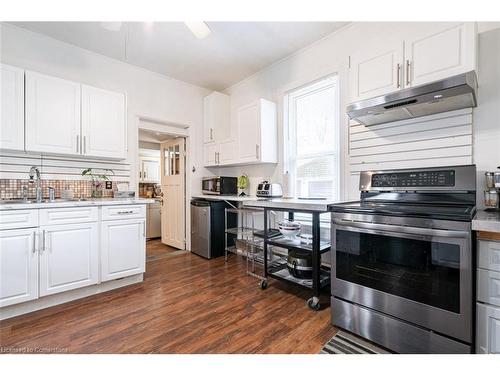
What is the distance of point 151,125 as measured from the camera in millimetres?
3740

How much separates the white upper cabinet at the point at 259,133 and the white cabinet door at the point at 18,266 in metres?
2.47

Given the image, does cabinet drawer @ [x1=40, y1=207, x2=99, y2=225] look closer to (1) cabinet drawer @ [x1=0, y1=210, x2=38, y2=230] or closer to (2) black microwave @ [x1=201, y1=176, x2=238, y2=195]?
(1) cabinet drawer @ [x1=0, y1=210, x2=38, y2=230]

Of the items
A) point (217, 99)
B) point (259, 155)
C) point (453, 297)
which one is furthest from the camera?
point (217, 99)

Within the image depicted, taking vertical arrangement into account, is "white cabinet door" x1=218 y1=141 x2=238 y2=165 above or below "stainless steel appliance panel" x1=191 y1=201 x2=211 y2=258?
above

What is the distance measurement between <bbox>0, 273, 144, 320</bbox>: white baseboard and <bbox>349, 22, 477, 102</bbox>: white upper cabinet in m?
3.00

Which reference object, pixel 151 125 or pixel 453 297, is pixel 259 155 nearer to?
pixel 151 125

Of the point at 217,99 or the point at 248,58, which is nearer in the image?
the point at 248,58

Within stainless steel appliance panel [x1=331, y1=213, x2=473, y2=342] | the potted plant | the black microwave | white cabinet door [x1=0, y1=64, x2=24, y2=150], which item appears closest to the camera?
stainless steel appliance panel [x1=331, y1=213, x2=473, y2=342]

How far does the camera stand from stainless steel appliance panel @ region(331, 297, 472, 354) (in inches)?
53.6

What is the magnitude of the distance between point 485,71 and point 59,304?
13.5 feet

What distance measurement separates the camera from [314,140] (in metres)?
3.08

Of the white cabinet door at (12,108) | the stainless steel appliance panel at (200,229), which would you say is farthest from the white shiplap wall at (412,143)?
the white cabinet door at (12,108)

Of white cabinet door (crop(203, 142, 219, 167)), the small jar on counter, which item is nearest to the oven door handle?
the small jar on counter
